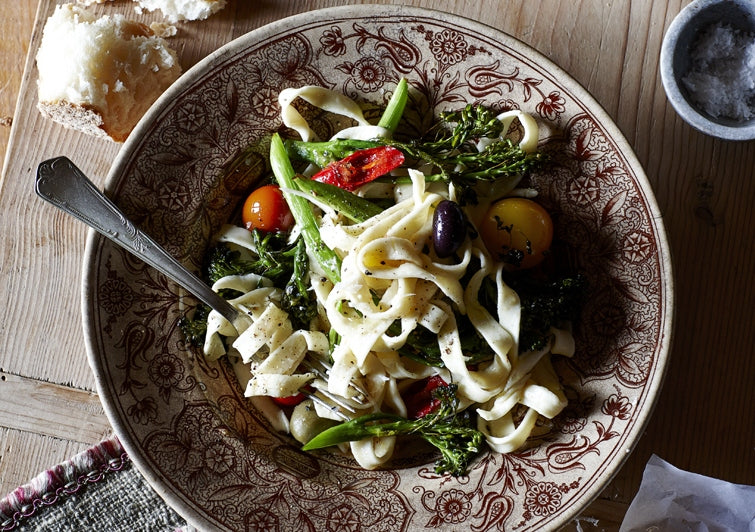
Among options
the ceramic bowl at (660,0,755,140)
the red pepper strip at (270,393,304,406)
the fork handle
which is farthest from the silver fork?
the ceramic bowl at (660,0,755,140)

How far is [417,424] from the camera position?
3352 millimetres

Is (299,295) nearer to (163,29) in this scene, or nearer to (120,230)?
(120,230)

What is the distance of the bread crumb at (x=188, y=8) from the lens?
3816 millimetres

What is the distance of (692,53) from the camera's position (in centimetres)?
367

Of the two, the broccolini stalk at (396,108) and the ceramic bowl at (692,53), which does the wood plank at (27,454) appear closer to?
the broccolini stalk at (396,108)

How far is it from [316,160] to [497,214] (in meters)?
0.87

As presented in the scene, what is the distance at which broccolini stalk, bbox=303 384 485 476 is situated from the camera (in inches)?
129

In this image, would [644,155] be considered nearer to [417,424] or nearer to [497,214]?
[497,214]

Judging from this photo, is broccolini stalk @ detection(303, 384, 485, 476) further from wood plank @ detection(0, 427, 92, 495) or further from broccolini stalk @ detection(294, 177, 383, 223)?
wood plank @ detection(0, 427, 92, 495)

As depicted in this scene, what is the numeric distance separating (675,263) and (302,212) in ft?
5.89

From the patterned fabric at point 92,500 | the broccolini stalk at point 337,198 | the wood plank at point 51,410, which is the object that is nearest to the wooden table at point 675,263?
the wood plank at point 51,410

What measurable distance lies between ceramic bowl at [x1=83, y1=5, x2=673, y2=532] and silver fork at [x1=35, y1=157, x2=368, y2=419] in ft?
0.25

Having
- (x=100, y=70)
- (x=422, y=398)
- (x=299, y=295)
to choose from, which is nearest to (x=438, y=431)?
(x=422, y=398)

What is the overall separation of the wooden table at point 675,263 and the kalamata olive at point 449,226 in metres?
1.16
